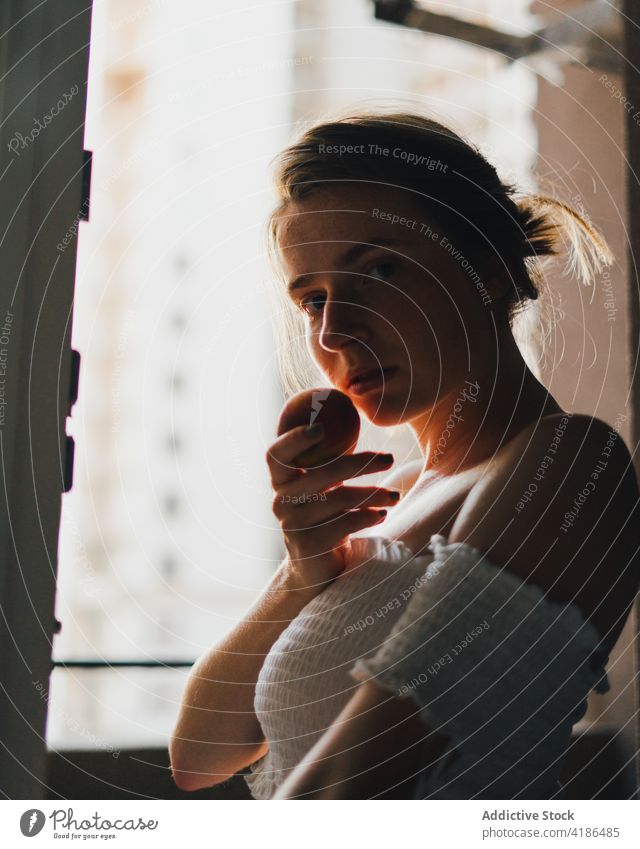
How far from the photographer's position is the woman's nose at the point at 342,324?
0.39 meters

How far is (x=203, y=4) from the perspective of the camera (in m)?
0.43

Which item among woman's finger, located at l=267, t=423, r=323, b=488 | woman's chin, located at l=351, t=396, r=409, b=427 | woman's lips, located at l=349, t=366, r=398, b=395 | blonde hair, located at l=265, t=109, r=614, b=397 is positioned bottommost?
woman's finger, located at l=267, t=423, r=323, b=488

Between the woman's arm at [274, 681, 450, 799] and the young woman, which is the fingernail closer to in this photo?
the young woman

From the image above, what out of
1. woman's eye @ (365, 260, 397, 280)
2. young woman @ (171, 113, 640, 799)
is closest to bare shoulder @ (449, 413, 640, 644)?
young woman @ (171, 113, 640, 799)

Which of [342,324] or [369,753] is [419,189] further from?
→ [369,753]

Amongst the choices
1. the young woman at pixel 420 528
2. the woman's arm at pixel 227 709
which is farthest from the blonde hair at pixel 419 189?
the woman's arm at pixel 227 709

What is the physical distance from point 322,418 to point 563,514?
0.13m

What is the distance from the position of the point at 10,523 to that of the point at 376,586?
20 cm

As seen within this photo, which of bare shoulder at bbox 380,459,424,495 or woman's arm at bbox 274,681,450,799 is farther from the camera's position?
bare shoulder at bbox 380,459,424,495

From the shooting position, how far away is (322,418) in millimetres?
375

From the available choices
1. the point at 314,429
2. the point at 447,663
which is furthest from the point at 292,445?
the point at 447,663

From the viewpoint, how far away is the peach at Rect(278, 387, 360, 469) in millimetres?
375

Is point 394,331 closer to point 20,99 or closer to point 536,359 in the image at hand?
point 536,359

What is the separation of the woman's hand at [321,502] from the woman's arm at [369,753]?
74 mm
